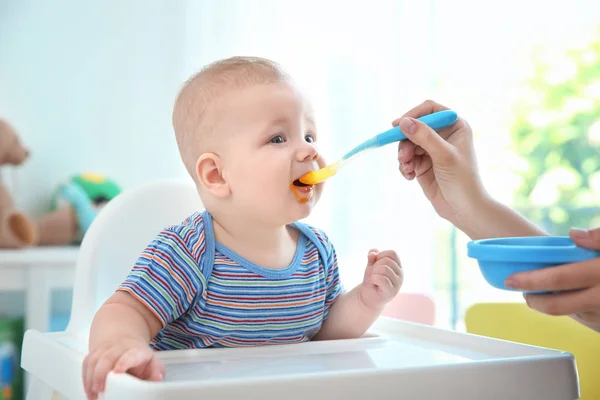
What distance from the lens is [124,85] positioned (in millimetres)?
2770

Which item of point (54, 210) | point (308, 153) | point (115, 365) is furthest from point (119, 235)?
point (54, 210)

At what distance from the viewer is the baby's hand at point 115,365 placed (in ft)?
2.09

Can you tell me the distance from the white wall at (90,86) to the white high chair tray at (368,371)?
5.97ft

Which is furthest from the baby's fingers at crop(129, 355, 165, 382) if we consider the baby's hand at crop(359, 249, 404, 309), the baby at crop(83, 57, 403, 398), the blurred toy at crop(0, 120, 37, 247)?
the blurred toy at crop(0, 120, 37, 247)

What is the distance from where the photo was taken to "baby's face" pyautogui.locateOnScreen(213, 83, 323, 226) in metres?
0.87

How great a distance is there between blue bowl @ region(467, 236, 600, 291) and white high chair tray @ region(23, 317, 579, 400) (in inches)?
3.2

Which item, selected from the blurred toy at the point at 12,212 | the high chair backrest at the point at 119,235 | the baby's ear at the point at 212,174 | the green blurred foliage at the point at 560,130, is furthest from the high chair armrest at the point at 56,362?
the green blurred foliage at the point at 560,130

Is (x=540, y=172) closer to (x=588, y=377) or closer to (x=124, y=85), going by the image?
(x=124, y=85)

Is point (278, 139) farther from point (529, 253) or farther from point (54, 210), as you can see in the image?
point (54, 210)

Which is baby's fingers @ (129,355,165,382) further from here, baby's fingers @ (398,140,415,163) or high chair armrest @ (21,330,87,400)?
baby's fingers @ (398,140,415,163)

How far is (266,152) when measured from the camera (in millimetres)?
870

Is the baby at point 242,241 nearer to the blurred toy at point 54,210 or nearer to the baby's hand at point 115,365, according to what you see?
the baby's hand at point 115,365

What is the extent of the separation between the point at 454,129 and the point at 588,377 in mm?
470

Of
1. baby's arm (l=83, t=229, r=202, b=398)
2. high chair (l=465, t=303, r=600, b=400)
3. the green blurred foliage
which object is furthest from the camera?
the green blurred foliage
